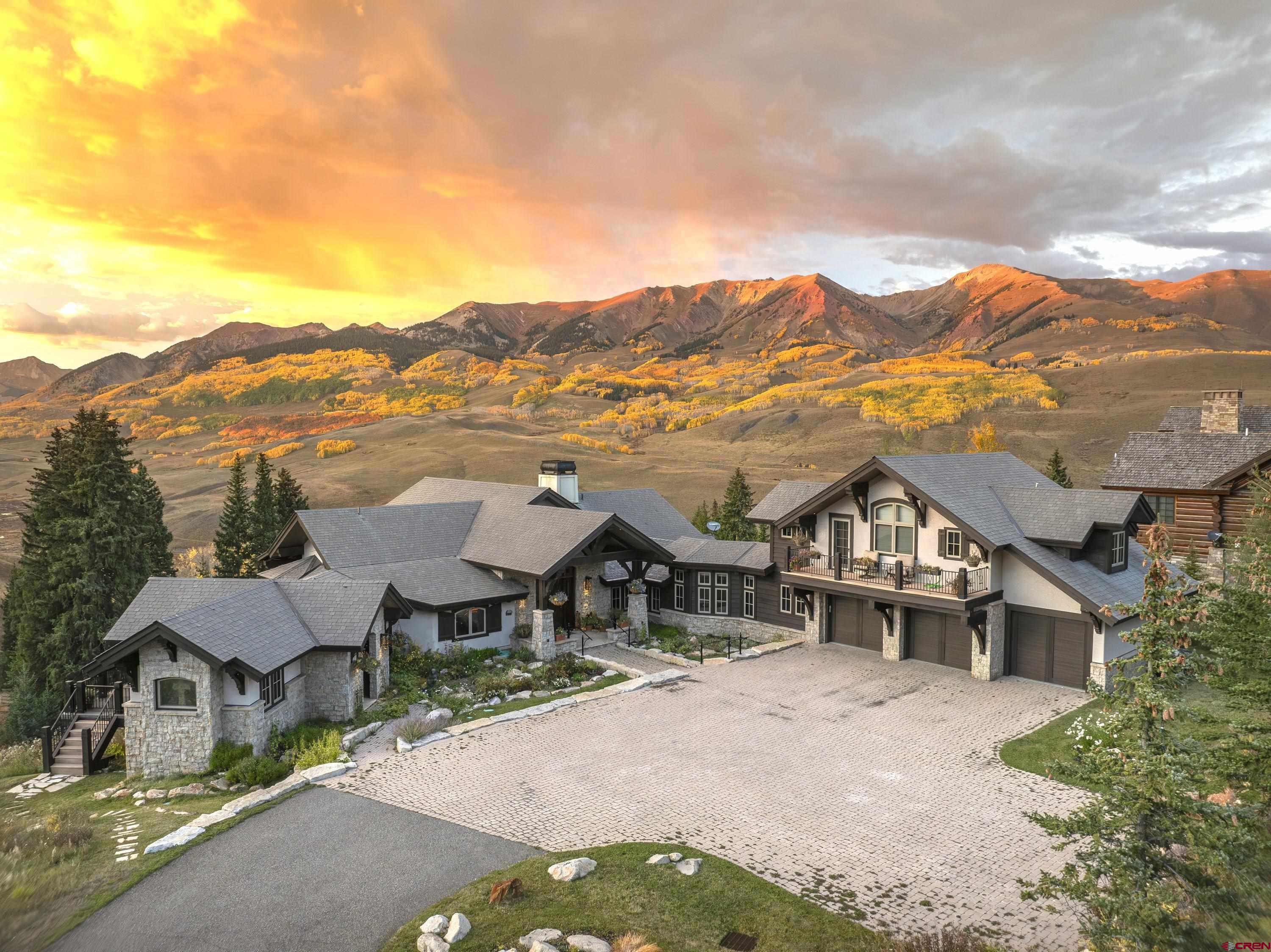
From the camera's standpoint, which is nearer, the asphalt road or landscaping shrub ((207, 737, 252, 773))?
the asphalt road

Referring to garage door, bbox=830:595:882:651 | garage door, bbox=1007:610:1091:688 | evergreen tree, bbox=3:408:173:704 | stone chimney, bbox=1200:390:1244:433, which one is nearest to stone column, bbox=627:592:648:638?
garage door, bbox=830:595:882:651

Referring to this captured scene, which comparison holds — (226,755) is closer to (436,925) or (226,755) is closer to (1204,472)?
(436,925)

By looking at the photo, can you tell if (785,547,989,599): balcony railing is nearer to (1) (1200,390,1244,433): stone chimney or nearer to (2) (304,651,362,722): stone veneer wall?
(2) (304,651,362,722): stone veneer wall

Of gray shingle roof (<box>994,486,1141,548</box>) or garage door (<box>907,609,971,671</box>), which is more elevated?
gray shingle roof (<box>994,486,1141,548</box>)

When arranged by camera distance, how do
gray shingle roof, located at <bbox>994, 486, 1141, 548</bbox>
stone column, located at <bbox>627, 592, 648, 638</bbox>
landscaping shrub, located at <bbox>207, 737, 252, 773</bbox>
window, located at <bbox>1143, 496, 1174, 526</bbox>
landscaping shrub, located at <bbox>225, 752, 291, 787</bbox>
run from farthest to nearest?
1. window, located at <bbox>1143, 496, 1174, 526</bbox>
2. stone column, located at <bbox>627, 592, 648, 638</bbox>
3. gray shingle roof, located at <bbox>994, 486, 1141, 548</bbox>
4. landscaping shrub, located at <bbox>207, 737, 252, 773</bbox>
5. landscaping shrub, located at <bbox>225, 752, 291, 787</bbox>

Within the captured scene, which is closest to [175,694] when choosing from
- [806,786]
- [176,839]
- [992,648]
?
[176,839]

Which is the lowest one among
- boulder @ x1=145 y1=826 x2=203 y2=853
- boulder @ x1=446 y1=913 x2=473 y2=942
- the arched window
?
boulder @ x1=145 y1=826 x2=203 y2=853

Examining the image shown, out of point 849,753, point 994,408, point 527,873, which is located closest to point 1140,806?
point 527,873

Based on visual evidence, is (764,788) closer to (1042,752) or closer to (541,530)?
(1042,752)
